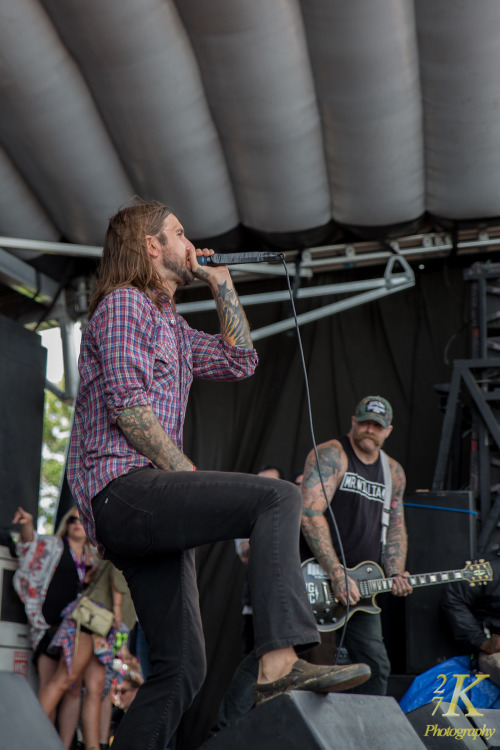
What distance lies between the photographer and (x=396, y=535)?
4.80m

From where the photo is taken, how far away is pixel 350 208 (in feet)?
18.6

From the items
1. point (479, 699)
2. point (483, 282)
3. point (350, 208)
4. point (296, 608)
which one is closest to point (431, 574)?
point (479, 699)

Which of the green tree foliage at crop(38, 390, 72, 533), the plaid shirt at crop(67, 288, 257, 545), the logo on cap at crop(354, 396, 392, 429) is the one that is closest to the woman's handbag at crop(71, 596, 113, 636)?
the logo on cap at crop(354, 396, 392, 429)

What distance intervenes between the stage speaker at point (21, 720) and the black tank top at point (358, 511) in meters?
2.78

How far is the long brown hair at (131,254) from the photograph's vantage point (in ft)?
8.41

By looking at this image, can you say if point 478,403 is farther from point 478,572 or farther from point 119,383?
point 119,383

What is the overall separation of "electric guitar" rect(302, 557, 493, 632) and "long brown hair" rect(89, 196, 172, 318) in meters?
2.33

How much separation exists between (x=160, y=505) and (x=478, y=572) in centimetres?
305

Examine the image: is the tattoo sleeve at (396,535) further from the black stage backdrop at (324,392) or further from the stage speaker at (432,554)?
the black stage backdrop at (324,392)

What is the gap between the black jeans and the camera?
6.86ft

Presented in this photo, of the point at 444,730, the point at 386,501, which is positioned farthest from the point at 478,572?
the point at 444,730

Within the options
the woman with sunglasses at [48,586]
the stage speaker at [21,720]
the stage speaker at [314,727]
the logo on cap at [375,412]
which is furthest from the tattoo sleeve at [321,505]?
the stage speaker at [21,720]

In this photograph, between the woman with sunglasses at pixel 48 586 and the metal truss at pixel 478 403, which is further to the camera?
the metal truss at pixel 478 403

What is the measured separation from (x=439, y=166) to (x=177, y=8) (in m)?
1.97
